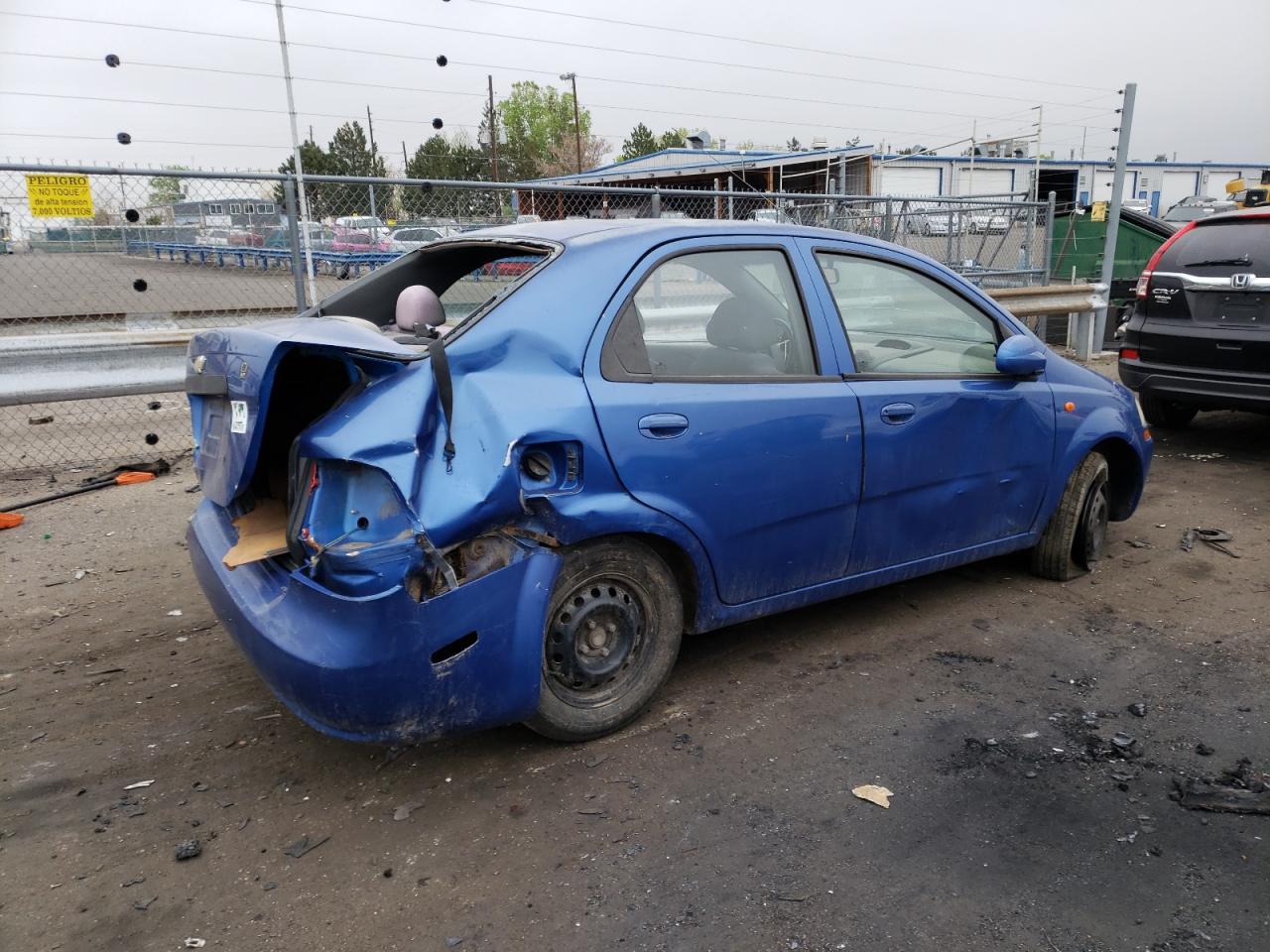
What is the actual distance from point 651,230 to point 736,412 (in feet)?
2.43

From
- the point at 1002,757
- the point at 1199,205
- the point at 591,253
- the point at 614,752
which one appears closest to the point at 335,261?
the point at 591,253

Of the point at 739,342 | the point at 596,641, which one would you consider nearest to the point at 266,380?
the point at 596,641

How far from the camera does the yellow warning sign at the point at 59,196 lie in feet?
19.5

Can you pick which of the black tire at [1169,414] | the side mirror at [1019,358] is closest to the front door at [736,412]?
the side mirror at [1019,358]

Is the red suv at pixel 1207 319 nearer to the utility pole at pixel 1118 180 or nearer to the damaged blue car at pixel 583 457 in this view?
the damaged blue car at pixel 583 457

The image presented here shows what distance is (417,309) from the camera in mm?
3686

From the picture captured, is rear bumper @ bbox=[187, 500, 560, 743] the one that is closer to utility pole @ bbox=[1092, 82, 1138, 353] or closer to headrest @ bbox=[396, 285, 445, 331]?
headrest @ bbox=[396, 285, 445, 331]

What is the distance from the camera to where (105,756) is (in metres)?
3.19

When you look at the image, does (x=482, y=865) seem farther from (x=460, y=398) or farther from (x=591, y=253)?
(x=591, y=253)

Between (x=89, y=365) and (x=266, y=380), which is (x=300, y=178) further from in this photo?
(x=266, y=380)

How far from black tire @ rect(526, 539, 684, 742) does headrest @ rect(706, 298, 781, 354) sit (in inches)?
34.0

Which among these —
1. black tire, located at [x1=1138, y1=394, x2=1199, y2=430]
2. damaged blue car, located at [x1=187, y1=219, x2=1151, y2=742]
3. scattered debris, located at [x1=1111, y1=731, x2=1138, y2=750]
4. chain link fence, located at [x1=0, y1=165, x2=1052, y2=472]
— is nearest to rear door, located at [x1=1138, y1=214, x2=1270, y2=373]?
black tire, located at [x1=1138, y1=394, x2=1199, y2=430]

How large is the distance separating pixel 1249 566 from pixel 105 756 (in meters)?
5.37

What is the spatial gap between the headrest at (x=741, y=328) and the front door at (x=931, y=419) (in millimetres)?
336
